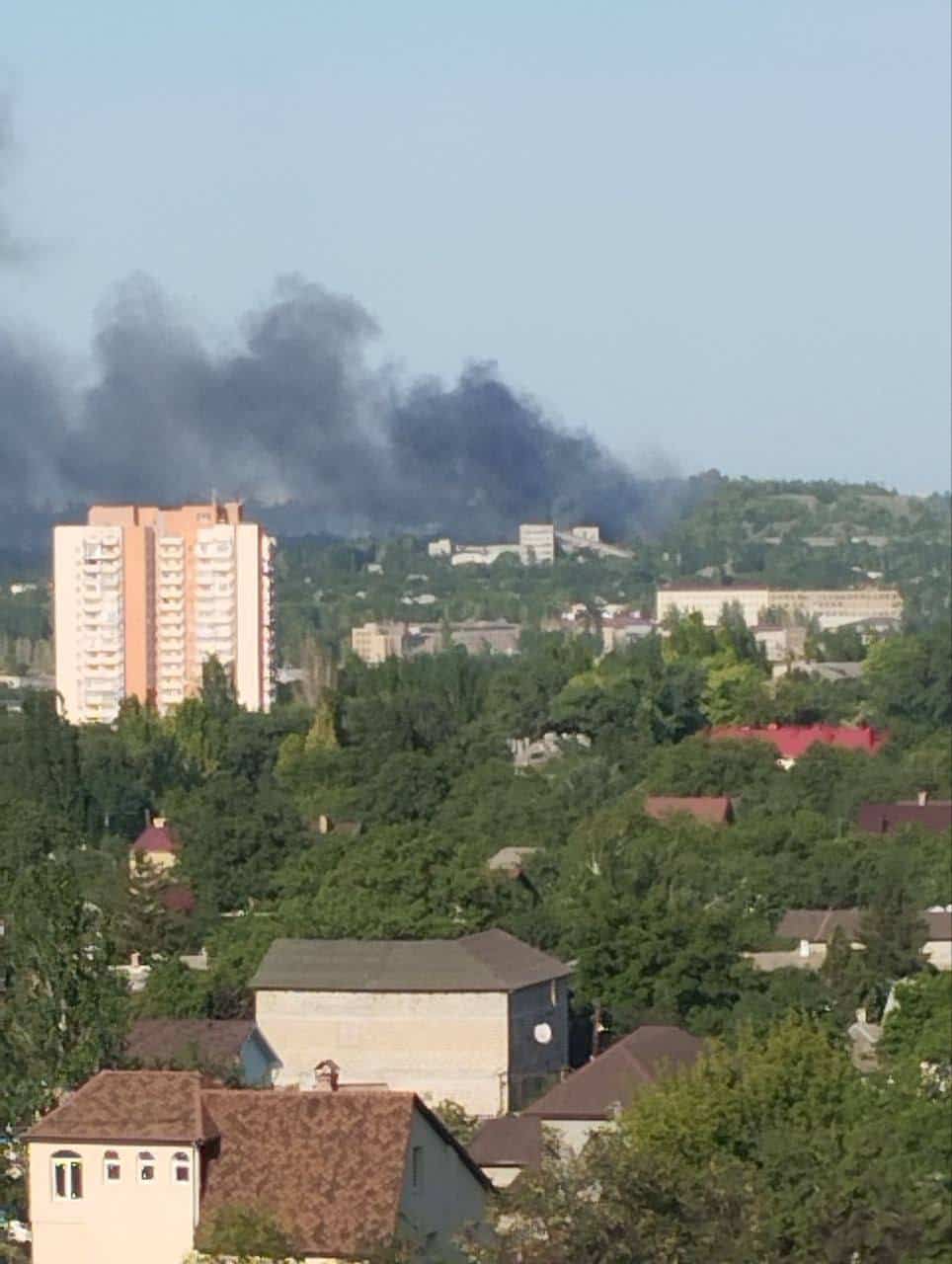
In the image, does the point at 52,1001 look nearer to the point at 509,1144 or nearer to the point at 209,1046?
the point at 509,1144

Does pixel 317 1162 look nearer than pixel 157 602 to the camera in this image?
Yes

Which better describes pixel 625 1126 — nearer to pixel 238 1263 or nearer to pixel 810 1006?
pixel 238 1263

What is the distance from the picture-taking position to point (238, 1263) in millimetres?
14688

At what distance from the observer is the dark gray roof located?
2647cm

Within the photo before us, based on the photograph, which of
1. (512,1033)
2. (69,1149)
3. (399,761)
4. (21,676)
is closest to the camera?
(69,1149)

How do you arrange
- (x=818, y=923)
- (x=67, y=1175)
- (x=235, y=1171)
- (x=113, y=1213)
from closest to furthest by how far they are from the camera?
(x=235, y=1171), (x=113, y=1213), (x=67, y=1175), (x=818, y=923)

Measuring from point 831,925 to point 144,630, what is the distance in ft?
143

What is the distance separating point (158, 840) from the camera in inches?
1700

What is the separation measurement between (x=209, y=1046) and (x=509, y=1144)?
4.73 metres

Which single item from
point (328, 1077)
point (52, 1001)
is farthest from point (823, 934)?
point (328, 1077)

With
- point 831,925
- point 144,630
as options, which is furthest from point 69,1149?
point 144,630

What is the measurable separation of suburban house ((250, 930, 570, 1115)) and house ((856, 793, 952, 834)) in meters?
15.3

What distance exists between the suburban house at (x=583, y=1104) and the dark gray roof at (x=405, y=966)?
3.16 m

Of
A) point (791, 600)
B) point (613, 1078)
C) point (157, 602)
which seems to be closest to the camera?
point (613, 1078)
